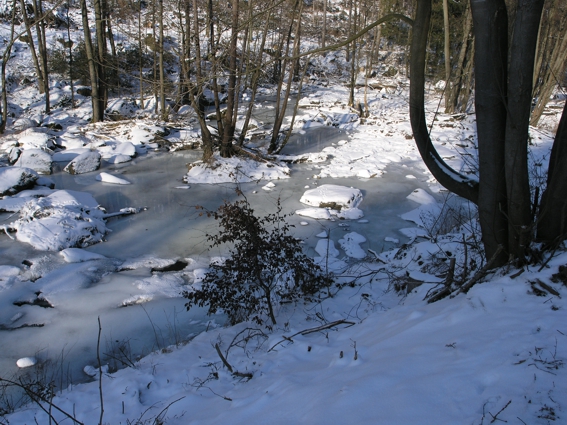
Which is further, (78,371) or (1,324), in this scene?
(1,324)

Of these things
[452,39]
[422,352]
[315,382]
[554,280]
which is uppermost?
[452,39]

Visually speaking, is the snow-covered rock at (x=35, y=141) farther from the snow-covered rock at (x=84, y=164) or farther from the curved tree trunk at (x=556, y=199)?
the curved tree trunk at (x=556, y=199)

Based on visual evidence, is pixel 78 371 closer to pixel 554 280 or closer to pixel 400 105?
pixel 554 280

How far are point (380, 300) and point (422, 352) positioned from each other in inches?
93.0

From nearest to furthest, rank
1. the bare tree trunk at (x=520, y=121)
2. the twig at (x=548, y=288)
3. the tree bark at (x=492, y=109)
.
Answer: the twig at (x=548, y=288) → the bare tree trunk at (x=520, y=121) → the tree bark at (x=492, y=109)

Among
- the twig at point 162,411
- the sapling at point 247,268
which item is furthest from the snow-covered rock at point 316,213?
the twig at point 162,411

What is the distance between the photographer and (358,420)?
1820 mm

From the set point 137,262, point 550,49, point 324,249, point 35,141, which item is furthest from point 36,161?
point 550,49

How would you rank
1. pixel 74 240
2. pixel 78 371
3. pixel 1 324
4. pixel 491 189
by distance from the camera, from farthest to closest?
pixel 74 240, pixel 1 324, pixel 78 371, pixel 491 189

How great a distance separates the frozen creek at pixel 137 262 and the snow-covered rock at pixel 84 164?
0.48 metres

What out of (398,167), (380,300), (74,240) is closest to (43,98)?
(74,240)

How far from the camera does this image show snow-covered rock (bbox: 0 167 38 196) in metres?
9.74

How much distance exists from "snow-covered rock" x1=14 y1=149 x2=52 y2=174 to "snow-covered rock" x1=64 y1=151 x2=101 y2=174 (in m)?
0.58

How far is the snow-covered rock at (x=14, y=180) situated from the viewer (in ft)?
32.0
